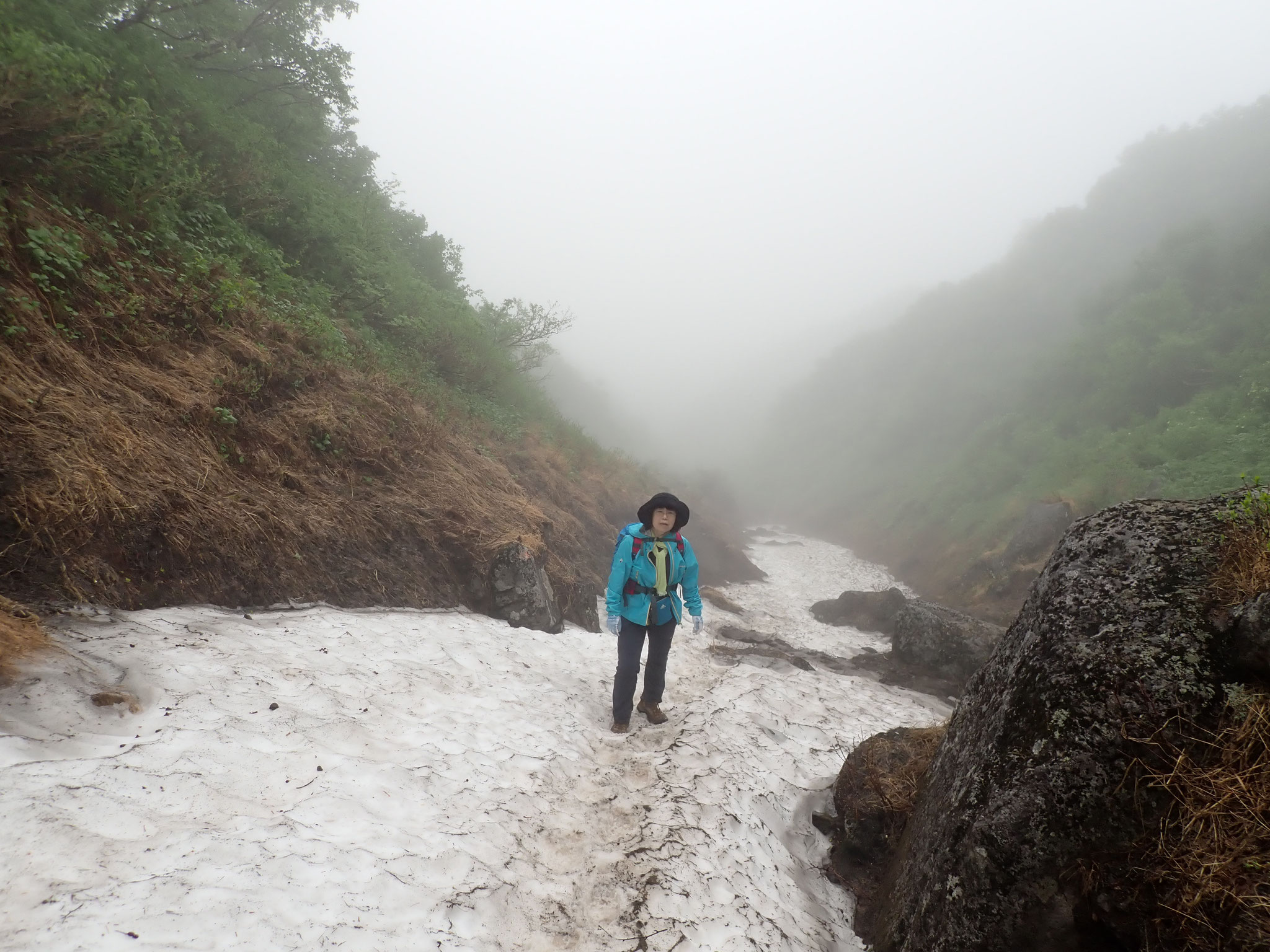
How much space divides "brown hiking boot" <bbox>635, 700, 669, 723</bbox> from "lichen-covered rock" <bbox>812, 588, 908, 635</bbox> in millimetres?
8996

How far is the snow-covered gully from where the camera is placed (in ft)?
8.25

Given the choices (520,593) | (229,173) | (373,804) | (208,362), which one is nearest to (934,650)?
(520,593)

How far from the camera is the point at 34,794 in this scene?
2.58 meters

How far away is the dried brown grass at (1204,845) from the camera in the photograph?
1.85 meters

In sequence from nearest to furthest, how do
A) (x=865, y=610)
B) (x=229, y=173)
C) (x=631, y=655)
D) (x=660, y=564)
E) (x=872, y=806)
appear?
(x=872, y=806)
(x=660, y=564)
(x=631, y=655)
(x=229, y=173)
(x=865, y=610)

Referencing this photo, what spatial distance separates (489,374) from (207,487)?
33.2 feet

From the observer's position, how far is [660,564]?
17.8 feet

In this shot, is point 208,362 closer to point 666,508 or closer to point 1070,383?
point 666,508

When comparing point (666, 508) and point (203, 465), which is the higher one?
point (666, 508)

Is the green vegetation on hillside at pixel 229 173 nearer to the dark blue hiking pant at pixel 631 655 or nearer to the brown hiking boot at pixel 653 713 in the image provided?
the dark blue hiking pant at pixel 631 655

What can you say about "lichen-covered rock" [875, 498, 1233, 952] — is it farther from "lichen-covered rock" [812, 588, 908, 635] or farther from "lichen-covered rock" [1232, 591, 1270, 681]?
"lichen-covered rock" [812, 588, 908, 635]

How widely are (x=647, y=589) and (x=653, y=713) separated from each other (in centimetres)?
141

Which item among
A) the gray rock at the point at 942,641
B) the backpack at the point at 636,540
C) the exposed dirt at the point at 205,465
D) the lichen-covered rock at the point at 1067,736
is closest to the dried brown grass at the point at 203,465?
the exposed dirt at the point at 205,465

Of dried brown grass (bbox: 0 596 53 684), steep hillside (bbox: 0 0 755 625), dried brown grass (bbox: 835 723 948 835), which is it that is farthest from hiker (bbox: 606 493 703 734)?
dried brown grass (bbox: 0 596 53 684)
